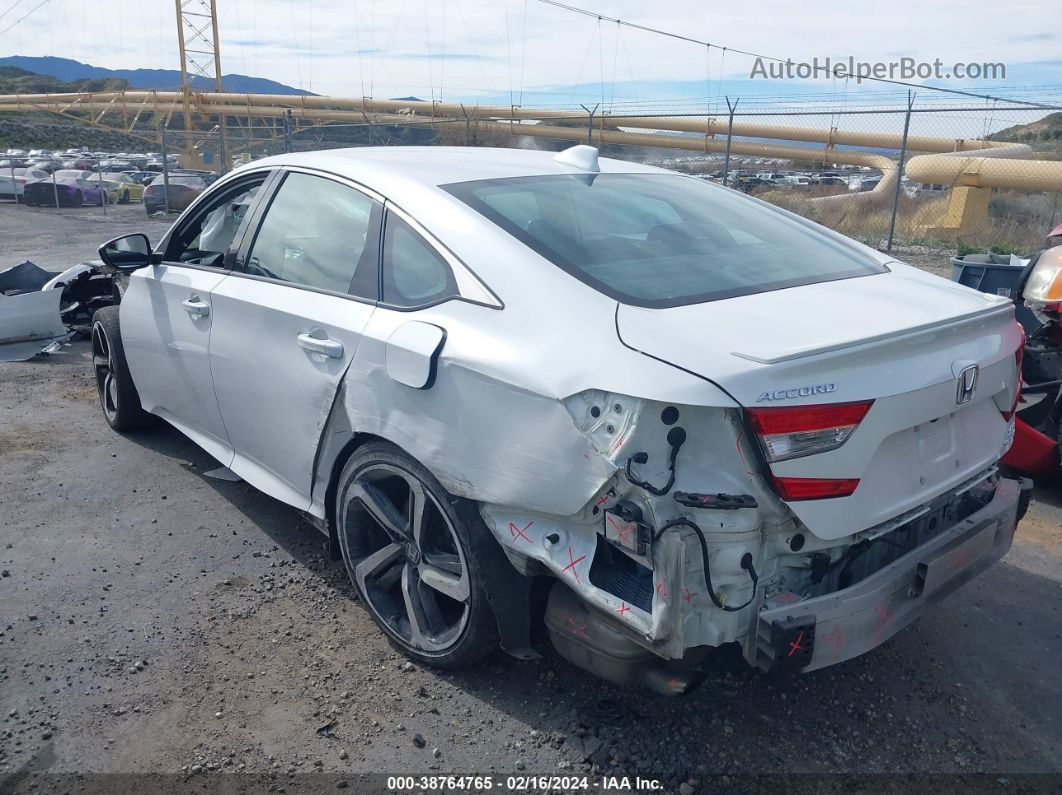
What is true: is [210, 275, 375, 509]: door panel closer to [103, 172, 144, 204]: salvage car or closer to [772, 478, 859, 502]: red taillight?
[772, 478, 859, 502]: red taillight

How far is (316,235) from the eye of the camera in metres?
3.54

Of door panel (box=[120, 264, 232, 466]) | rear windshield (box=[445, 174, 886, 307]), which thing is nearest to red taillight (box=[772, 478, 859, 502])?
rear windshield (box=[445, 174, 886, 307])

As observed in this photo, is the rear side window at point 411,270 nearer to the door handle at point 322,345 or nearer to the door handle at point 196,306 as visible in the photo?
the door handle at point 322,345

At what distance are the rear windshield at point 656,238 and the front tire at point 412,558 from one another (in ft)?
2.86

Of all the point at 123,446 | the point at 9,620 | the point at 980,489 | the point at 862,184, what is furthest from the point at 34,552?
the point at 862,184

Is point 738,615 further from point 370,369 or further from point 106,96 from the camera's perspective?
point 106,96

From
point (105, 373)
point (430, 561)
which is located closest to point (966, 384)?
point (430, 561)

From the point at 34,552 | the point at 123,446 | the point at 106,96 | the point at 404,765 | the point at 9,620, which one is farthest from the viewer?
the point at 106,96

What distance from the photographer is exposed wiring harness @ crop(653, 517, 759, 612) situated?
218 centimetres

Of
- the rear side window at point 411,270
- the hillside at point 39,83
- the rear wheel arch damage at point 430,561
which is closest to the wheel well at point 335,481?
the rear wheel arch damage at point 430,561

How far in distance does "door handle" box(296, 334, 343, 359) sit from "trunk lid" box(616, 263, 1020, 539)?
44.6 inches

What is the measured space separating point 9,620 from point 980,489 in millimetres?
3646

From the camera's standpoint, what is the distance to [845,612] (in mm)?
2361

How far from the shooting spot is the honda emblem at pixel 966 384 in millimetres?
2551
